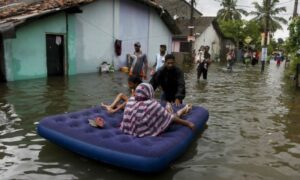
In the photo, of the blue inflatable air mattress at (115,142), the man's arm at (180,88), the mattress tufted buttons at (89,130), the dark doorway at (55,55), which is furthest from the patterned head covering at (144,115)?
the dark doorway at (55,55)

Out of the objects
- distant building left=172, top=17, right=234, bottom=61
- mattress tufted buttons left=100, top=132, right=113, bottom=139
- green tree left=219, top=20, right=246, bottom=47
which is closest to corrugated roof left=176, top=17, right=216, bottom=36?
distant building left=172, top=17, right=234, bottom=61

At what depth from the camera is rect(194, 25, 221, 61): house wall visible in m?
36.8

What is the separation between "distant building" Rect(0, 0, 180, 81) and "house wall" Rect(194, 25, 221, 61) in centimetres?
1351

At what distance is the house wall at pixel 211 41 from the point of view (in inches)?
1451

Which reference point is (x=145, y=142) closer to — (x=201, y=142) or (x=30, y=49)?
(x=201, y=142)

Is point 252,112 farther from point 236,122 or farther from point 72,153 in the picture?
point 72,153

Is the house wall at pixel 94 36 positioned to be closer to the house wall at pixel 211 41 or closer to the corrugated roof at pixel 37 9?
the corrugated roof at pixel 37 9

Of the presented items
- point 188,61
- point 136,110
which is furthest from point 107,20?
point 136,110

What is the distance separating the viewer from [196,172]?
5.11 m

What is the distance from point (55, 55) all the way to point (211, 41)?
26.4 m

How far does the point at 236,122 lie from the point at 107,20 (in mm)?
13396

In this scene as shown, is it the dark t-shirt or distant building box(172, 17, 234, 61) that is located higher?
distant building box(172, 17, 234, 61)

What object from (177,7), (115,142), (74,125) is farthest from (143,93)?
(177,7)

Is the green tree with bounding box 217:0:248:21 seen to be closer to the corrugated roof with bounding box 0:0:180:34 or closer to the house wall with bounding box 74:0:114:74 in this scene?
the house wall with bounding box 74:0:114:74
